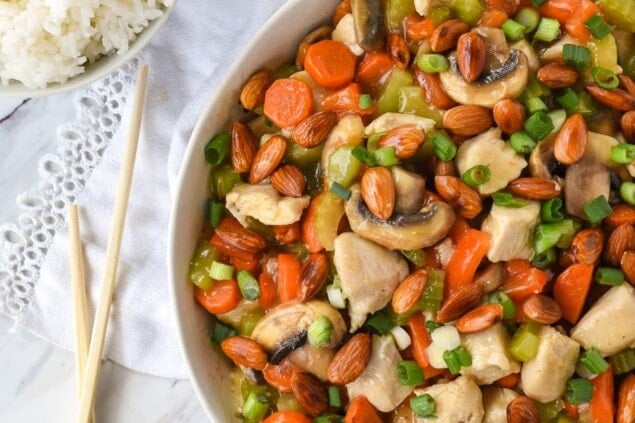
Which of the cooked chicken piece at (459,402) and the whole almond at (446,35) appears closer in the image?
the cooked chicken piece at (459,402)

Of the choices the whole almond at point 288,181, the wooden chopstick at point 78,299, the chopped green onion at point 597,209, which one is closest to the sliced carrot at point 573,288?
the chopped green onion at point 597,209

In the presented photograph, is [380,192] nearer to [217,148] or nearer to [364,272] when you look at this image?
[364,272]

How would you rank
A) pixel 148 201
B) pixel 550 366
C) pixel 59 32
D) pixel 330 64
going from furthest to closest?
1. pixel 148 201
2. pixel 59 32
3. pixel 330 64
4. pixel 550 366

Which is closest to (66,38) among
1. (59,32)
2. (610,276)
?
(59,32)

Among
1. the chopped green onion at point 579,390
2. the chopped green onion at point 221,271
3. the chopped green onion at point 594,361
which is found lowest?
the chopped green onion at point 579,390

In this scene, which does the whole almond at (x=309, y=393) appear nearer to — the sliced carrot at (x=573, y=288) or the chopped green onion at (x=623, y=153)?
the sliced carrot at (x=573, y=288)

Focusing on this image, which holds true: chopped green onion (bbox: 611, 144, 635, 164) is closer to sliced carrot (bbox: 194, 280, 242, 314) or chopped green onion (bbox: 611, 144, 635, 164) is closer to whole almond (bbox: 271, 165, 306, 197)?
whole almond (bbox: 271, 165, 306, 197)
